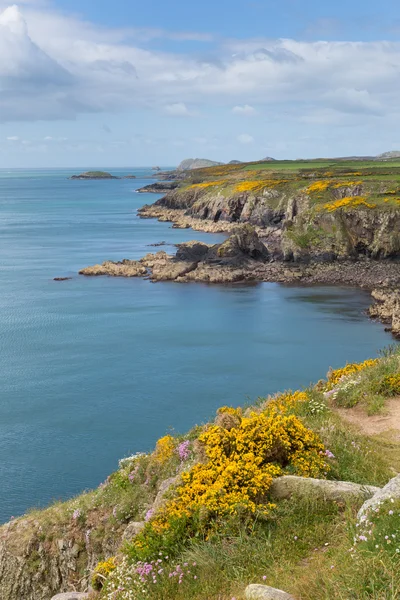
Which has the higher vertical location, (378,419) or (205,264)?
(378,419)

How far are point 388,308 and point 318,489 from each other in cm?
4494

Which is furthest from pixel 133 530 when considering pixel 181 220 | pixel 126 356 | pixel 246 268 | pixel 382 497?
pixel 181 220

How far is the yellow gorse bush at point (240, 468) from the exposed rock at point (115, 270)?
6069 cm

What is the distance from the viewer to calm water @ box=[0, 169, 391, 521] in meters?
28.1

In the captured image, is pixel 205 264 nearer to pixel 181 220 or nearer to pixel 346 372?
pixel 181 220

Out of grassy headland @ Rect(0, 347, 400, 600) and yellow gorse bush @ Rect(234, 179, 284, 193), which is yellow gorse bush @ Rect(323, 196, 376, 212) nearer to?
yellow gorse bush @ Rect(234, 179, 284, 193)

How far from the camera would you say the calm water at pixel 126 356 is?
2809cm

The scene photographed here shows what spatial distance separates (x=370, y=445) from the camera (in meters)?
12.2

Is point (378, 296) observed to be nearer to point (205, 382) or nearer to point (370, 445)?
point (205, 382)

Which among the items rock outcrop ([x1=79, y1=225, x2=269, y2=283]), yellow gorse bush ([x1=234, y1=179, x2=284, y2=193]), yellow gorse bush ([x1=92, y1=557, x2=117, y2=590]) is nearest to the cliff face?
rock outcrop ([x1=79, y1=225, x2=269, y2=283])

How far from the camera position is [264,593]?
655cm

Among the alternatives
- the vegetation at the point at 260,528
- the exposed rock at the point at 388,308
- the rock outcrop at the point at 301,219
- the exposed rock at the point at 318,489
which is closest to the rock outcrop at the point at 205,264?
the rock outcrop at the point at 301,219

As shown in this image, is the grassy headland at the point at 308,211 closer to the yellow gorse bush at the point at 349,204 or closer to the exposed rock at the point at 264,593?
the yellow gorse bush at the point at 349,204

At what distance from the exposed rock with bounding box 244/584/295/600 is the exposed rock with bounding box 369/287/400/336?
41.5 metres
